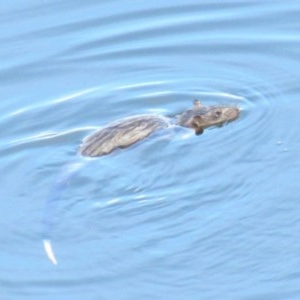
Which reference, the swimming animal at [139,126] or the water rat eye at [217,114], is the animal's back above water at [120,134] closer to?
the swimming animal at [139,126]

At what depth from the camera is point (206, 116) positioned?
779 centimetres

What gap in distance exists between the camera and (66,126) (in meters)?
7.83

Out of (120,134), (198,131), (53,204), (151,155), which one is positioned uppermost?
(198,131)

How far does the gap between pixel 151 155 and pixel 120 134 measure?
24cm

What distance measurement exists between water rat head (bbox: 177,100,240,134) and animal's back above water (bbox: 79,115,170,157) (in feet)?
0.43

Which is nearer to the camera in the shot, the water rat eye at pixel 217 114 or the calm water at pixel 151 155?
the calm water at pixel 151 155

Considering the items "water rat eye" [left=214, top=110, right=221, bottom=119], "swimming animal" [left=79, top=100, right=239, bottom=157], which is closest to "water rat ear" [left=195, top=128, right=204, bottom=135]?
"swimming animal" [left=79, top=100, right=239, bottom=157]

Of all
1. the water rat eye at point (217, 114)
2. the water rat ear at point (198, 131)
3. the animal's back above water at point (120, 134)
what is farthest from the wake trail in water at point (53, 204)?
the water rat eye at point (217, 114)

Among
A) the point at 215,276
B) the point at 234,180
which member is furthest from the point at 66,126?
the point at 215,276

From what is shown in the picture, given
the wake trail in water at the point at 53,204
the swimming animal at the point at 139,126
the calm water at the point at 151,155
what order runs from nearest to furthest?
the calm water at the point at 151,155 < the wake trail in water at the point at 53,204 < the swimming animal at the point at 139,126

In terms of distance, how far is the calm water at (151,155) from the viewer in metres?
6.37

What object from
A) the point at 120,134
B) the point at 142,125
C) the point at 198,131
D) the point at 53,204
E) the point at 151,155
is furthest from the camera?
the point at 198,131

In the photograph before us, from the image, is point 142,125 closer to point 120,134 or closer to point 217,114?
point 120,134

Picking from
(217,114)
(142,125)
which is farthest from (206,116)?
(142,125)
